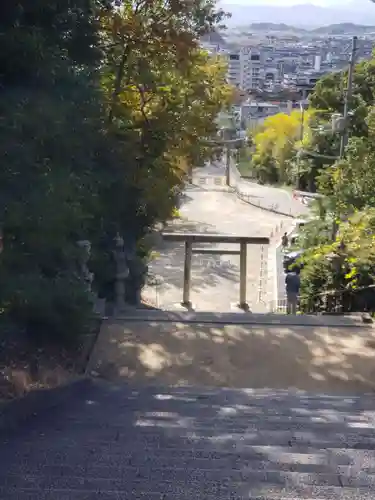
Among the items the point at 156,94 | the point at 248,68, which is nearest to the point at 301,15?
the point at 248,68

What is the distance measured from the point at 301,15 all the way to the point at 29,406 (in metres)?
165

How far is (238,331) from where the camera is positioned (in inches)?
294

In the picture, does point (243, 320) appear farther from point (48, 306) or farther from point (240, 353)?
point (48, 306)

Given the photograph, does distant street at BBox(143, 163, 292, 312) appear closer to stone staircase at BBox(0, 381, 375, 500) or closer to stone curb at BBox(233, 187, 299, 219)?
stone curb at BBox(233, 187, 299, 219)

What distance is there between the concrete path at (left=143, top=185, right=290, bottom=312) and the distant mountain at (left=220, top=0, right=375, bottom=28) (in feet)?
231

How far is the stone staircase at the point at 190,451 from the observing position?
2789 millimetres

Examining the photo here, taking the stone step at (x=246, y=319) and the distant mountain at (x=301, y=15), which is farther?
the distant mountain at (x=301, y=15)

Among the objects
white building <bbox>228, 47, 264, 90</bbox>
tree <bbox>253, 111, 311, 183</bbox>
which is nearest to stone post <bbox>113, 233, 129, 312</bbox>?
tree <bbox>253, 111, 311, 183</bbox>

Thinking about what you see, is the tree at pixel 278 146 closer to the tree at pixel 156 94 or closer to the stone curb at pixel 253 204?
the stone curb at pixel 253 204

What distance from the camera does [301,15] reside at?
516 feet

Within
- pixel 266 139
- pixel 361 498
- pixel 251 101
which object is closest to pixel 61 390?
pixel 361 498

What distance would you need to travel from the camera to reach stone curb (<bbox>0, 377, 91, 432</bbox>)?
4.00 metres

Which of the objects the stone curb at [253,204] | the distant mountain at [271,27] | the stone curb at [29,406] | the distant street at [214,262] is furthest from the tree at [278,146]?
the distant mountain at [271,27]

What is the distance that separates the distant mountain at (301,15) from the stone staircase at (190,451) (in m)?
99.3
